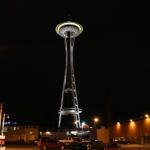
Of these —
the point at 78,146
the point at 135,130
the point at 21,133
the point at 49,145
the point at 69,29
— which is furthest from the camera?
the point at 69,29

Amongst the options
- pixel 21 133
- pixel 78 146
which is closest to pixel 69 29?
pixel 21 133

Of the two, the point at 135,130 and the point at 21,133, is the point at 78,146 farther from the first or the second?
the point at 21,133

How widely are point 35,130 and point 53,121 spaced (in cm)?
5145

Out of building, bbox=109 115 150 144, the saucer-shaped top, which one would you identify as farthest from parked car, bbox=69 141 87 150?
the saucer-shaped top

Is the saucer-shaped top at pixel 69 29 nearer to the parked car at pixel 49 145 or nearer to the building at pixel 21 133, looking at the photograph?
the building at pixel 21 133

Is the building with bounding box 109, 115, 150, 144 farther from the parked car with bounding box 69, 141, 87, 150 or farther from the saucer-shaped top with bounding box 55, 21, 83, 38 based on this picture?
the saucer-shaped top with bounding box 55, 21, 83, 38

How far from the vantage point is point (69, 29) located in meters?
121

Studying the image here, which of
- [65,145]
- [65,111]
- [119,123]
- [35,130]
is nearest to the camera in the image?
[65,145]

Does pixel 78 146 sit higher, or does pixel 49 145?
pixel 49 145

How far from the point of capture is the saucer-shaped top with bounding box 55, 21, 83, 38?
120981 millimetres

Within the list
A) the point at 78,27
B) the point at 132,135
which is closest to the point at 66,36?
the point at 78,27

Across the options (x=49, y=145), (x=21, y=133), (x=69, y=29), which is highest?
(x=69, y=29)

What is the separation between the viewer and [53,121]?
153 metres

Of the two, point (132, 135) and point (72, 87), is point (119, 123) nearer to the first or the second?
point (132, 135)
